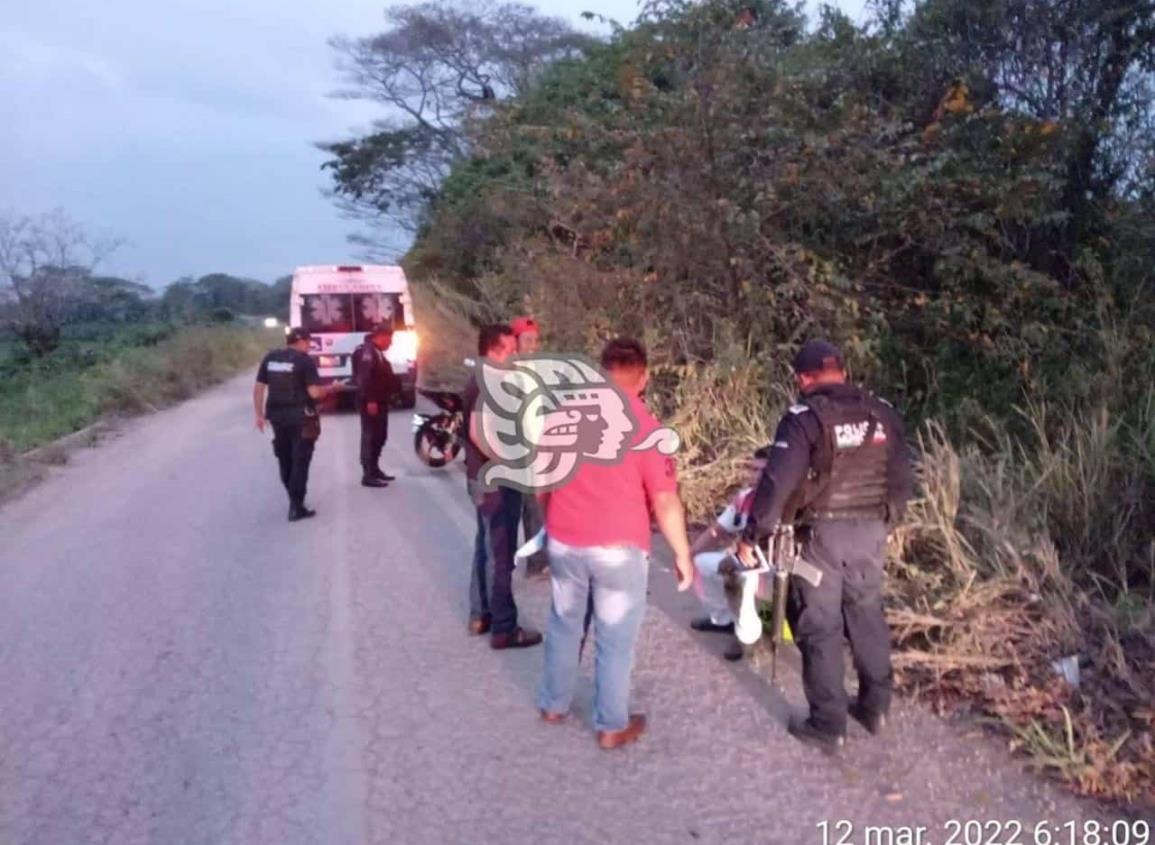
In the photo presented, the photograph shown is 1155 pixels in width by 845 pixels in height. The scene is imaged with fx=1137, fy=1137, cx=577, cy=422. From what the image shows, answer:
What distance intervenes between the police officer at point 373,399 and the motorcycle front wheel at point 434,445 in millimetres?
814

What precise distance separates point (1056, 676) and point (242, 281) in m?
87.9

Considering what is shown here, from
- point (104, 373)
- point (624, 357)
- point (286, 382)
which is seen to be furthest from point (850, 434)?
point (104, 373)

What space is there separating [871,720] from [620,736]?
1059mm

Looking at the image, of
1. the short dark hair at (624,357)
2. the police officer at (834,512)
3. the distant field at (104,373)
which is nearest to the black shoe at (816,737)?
the police officer at (834,512)

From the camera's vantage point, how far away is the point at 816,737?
15.4 feet

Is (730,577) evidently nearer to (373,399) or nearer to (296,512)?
(296,512)

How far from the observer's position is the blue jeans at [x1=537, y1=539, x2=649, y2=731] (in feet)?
15.5

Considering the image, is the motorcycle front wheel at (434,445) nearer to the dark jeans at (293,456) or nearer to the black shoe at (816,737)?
the dark jeans at (293,456)

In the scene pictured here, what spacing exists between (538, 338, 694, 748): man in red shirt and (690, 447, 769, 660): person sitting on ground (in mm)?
456

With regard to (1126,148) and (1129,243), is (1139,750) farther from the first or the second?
(1126,148)

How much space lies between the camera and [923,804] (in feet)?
13.8

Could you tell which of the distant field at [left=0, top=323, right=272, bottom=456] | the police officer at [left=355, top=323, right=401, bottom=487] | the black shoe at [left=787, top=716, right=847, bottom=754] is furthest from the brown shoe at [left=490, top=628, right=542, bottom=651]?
the distant field at [left=0, top=323, right=272, bottom=456]

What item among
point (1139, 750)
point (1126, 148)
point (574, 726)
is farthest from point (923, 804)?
point (1126, 148)

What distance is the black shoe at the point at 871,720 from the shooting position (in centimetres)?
477
